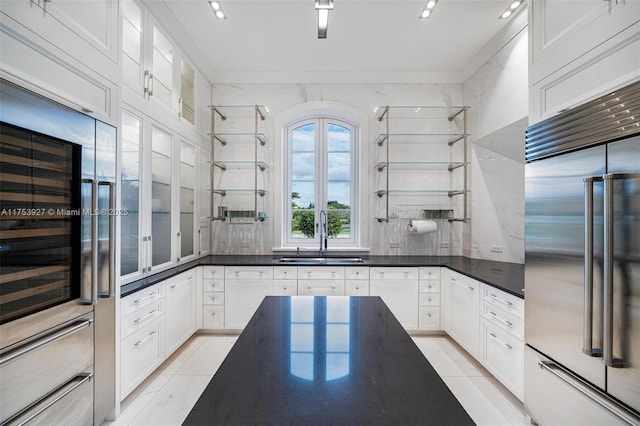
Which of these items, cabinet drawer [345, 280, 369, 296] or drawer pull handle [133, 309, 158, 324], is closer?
drawer pull handle [133, 309, 158, 324]

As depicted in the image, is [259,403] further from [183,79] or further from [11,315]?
[183,79]

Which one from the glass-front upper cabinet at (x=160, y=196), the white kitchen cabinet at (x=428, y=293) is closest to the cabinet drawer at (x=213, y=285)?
the glass-front upper cabinet at (x=160, y=196)


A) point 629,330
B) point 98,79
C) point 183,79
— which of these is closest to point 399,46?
point 183,79

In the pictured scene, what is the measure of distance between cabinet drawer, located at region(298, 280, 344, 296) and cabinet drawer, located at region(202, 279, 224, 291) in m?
0.87

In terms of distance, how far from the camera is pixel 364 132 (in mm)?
3623

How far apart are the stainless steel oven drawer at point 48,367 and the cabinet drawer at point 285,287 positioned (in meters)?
1.68

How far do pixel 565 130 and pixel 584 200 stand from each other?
405mm

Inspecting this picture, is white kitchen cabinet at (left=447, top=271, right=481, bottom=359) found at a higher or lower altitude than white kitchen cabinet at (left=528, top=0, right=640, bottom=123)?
lower

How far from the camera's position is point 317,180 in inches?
148

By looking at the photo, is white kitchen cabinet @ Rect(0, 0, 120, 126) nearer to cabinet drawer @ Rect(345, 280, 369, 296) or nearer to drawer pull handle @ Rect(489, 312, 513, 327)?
cabinet drawer @ Rect(345, 280, 369, 296)

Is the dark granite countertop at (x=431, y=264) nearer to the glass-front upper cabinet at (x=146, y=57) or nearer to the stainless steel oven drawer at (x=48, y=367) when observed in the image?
the stainless steel oven drawer at (x=48, y=367)

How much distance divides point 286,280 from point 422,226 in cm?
176

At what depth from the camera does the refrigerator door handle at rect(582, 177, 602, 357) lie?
4.07 feet

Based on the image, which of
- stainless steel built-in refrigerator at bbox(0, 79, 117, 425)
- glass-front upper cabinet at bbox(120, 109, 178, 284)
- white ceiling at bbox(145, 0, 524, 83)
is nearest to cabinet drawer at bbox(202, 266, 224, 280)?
glass-front upper cabinet at bbox(120, 109, 178, 284)
